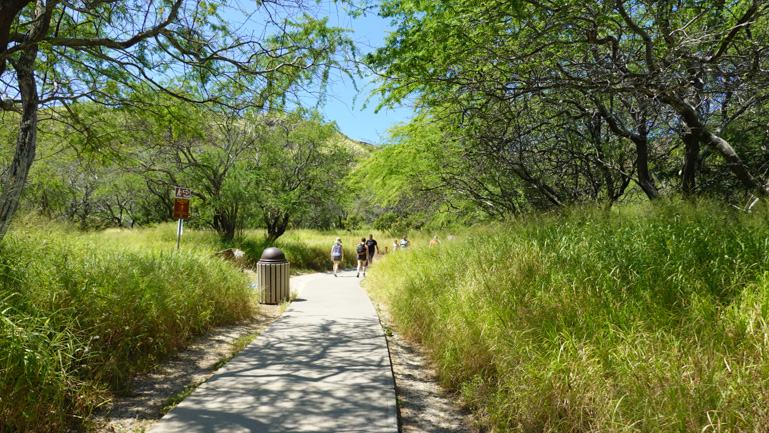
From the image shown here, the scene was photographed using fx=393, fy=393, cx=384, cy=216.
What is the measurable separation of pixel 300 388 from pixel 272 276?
5783mm

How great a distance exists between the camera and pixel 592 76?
6734mm

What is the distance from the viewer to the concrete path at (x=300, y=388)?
3361 mm

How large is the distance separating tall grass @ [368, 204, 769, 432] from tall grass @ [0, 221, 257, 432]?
12.3 feet

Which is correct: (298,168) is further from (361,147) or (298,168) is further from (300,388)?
(300,388)

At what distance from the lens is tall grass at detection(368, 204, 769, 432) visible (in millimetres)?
2570

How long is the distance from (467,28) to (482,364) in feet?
15.2

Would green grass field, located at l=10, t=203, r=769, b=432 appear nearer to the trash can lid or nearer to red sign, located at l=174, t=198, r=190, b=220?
the trash can lid

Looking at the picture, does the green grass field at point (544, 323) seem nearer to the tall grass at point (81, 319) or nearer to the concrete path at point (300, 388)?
the tall grass at point (81, 319)

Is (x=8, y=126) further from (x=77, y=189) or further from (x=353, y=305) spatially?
(x=77, y=189)

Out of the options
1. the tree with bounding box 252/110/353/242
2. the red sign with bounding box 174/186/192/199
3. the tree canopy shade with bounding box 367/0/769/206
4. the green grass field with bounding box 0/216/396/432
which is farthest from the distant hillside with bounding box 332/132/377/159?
the green grass field with bounding box 0/216/396/432

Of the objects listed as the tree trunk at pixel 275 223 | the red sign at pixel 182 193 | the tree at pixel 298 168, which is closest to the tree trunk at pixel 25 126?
the red sign at pixel 182 193

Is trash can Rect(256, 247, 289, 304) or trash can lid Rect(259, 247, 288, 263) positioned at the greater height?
trash can lid Rect(259, 247, 288, 263)

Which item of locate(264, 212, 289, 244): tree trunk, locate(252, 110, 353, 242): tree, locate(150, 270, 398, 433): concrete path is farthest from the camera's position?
locate(264, 212, 289, 244): tree trunk

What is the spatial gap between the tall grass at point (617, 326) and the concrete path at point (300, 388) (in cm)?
96
